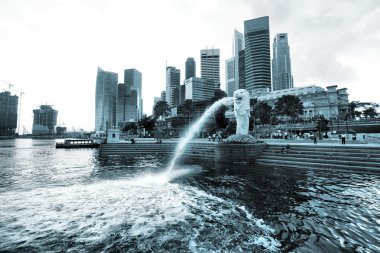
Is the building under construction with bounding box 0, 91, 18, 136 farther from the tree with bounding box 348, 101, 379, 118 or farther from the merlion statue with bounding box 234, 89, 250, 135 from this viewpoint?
the tree with bounding box 348, 101, 379, 118

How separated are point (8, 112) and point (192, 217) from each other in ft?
773

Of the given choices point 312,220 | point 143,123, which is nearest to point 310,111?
point 143,123

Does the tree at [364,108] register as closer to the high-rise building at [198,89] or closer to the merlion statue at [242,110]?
the merlion statue at [242,110]

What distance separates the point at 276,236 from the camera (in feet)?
18.3

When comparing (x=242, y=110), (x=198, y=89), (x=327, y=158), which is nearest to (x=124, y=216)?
(x=327, y=158)

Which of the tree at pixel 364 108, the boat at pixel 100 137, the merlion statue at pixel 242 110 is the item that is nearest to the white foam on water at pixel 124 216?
the merlion statue at pixel 242 110

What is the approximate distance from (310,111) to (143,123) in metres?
92.9

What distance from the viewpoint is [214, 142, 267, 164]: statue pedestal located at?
20203 mm

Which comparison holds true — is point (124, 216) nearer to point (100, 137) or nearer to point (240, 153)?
point (240, 153)

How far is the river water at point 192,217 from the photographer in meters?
5.17

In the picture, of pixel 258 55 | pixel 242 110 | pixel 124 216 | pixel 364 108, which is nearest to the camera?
pixel 124 216

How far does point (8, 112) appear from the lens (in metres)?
176

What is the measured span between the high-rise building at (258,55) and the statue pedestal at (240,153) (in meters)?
160

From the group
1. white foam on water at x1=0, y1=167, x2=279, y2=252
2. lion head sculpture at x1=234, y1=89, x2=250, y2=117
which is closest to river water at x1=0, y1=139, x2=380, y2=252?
white foam on water at x1=0, y1=167, x2=279, y2=252
